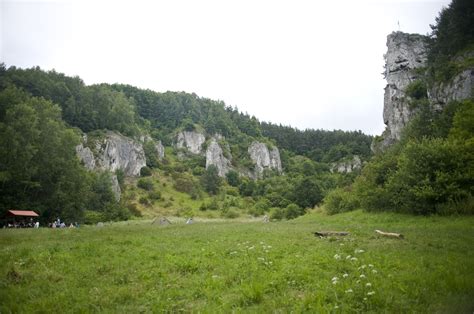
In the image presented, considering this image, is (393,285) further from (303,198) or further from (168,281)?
(303,198)

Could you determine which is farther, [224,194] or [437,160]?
[224,194]

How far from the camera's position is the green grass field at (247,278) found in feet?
33.1

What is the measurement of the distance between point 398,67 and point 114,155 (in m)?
111

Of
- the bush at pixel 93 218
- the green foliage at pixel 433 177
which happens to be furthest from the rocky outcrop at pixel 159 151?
the green foliage at pixel 433 177

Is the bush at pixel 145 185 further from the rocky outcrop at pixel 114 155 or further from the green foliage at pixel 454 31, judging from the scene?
the green foliage at pixel 454 31

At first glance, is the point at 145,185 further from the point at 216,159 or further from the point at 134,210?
the point at 216,159

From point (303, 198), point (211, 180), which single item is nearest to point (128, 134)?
point (211, 180)

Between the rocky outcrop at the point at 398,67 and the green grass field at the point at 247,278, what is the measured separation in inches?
2895

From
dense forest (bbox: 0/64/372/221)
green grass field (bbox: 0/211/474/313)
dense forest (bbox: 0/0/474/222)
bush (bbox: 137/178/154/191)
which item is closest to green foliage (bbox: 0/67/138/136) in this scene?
dense forest (bbox: 0/64/372/221)

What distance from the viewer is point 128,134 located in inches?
6481

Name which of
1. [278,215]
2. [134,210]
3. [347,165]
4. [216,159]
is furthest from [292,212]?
[347,165]

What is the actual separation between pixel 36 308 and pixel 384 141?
91041 millimetres

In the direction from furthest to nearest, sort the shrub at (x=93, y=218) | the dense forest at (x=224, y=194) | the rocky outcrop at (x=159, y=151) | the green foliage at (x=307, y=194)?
the rocky outcrop at (x=159, y=151) → the green foliage at (x=307, y=194) → the shrub at (x=93, y=218) → the dense forest at (x=224, y=194)

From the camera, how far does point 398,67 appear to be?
91625 mm
